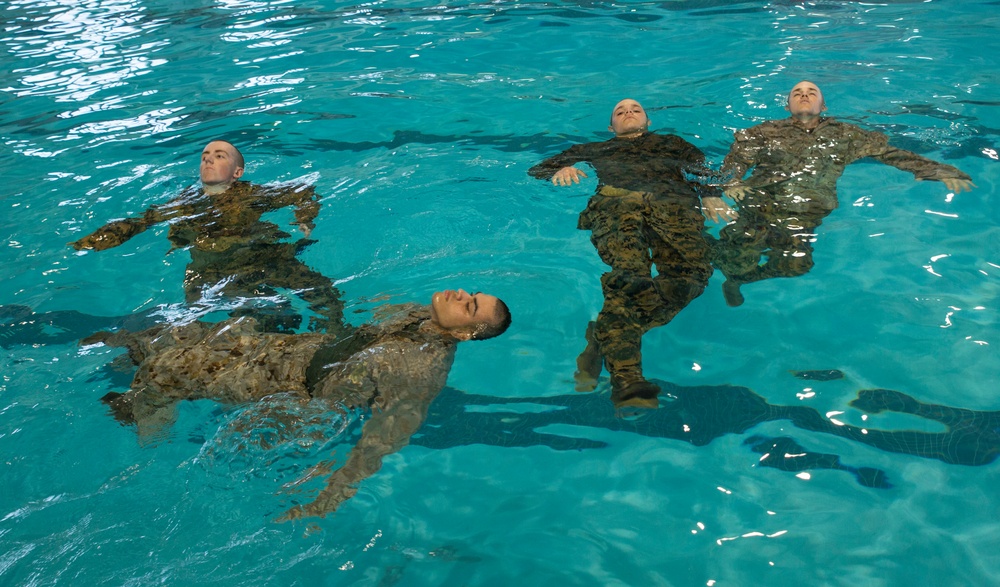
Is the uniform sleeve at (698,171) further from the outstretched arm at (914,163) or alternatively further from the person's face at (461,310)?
the person's face at (461,310)

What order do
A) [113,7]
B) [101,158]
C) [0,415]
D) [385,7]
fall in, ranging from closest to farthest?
[0,415] → [101,158] → [385,7] → [113,7]

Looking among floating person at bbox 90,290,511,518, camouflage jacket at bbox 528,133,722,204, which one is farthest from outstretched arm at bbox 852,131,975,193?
floating person at bbox 90,290,511,518

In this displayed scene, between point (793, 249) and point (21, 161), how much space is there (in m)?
6.99

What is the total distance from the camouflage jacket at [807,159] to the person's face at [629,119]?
2.48ft

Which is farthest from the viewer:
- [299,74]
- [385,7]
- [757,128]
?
[385,7]

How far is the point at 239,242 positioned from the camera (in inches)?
211

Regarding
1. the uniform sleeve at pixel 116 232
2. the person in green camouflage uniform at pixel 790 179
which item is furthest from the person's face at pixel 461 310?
the uniform sleeve at pixel 116 232

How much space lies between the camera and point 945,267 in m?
5.06

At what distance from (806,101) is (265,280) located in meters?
4.47

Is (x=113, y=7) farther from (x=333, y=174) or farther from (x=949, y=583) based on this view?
(x=949, y=583)

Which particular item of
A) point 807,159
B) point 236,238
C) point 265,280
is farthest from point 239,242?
point 807,159

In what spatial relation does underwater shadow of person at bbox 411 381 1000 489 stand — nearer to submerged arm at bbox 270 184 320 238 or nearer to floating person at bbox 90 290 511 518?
floating person at bbox 90 290 511 518

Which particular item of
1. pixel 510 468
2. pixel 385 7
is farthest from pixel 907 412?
pixel 385 7

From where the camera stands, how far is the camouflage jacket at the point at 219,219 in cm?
536
